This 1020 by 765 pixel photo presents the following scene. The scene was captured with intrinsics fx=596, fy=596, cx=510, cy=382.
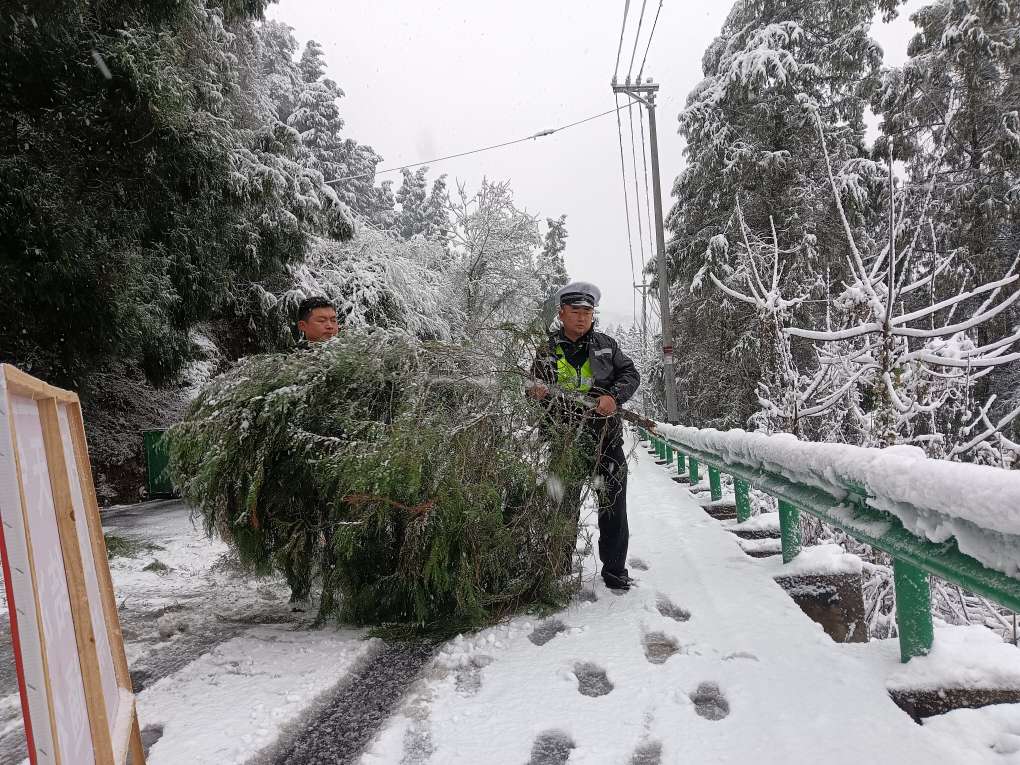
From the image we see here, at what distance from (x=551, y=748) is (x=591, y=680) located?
483mm

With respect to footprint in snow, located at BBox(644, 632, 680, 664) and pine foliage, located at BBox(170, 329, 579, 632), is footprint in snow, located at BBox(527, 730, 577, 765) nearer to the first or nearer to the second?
footprint in snow, located at BBox(644, 632, 680, 664)

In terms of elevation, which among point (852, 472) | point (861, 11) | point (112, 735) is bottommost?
point (112, 735)

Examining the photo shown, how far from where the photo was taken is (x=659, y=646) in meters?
2.61

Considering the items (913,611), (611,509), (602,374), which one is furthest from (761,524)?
(913,611)

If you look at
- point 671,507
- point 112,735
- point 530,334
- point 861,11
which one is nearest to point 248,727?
point 112,735

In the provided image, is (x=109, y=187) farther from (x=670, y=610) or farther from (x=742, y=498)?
(x=742, y=498)

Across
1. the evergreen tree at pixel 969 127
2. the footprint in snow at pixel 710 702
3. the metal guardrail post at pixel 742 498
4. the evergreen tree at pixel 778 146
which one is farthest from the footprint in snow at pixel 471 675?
the evergreen tree at pixel 969 127

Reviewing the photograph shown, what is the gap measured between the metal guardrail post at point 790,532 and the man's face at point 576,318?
5.00 ft

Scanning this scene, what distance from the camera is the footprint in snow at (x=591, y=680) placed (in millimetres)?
2268

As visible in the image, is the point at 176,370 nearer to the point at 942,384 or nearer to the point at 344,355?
the point at 344,355

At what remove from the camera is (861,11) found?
1698 cm

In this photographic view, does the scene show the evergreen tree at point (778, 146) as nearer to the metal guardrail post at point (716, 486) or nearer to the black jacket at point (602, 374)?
the metal guardrail post at point (716, 486)

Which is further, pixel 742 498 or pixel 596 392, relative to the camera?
pixel 742 498

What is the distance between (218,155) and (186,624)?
523cm
